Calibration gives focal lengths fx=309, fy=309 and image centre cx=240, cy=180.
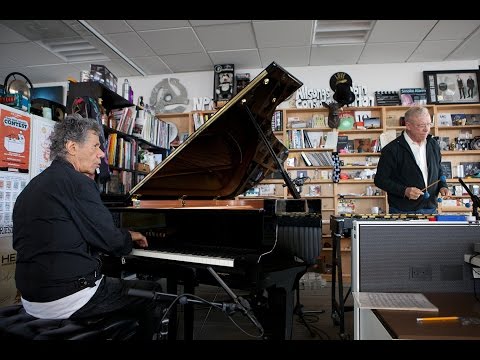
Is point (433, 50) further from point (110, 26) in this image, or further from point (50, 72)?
point (50, 72)

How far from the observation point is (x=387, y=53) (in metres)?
4.51

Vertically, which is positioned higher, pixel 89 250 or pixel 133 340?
pixel 89 250

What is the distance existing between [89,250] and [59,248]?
0.17 m

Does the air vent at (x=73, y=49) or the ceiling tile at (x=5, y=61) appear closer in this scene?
the air vent at (x=73, y=49)

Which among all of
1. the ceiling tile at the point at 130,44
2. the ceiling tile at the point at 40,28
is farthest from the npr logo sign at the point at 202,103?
the ceiling tile at the point at 40,28

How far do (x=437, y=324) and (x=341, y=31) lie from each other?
405 centimetres

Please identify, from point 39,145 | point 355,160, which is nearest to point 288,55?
point 355,160

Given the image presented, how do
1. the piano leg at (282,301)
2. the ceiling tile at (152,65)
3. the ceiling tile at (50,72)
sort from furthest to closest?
the ceiling tile at (50,72)
the ceiling tile at (152,65)
the piano leg at (282,301)

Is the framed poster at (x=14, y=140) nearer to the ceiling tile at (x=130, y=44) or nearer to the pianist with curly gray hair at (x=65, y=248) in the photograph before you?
the pianist with curly gray hair at (x=65, y=248)

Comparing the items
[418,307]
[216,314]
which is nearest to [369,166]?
[216,314]

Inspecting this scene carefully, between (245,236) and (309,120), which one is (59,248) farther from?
(309,120)

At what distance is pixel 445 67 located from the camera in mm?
4754

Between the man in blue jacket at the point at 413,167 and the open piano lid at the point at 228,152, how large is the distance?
900 mm

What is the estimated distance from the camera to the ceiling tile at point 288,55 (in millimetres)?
4418
